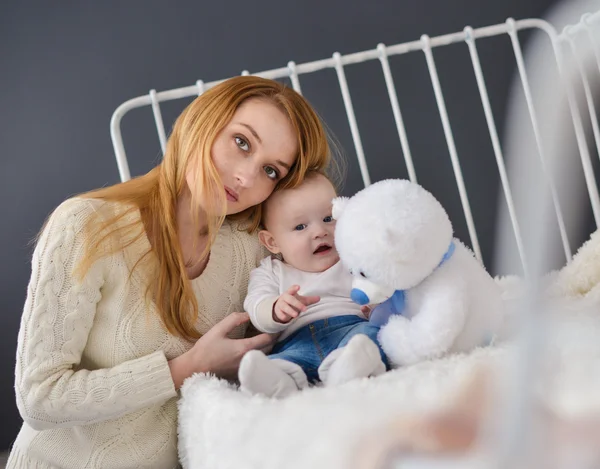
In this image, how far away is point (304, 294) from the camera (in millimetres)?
1093

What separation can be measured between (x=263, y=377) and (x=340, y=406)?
21cm

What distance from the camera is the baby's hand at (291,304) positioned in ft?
3.24

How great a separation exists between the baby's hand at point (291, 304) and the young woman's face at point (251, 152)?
0.20 metres

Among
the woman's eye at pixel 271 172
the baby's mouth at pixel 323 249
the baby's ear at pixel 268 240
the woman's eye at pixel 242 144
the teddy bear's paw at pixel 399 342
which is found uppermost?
the woman's eye at pixel 242 144

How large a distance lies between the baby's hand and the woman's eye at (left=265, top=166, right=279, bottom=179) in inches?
9.0

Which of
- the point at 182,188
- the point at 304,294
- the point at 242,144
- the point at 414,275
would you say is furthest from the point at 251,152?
the point at 414,275

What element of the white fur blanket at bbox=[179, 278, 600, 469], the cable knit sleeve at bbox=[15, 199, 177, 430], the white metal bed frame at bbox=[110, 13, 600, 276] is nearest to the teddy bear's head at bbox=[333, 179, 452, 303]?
the white fur blanket at bbox=[179, 278, 600, 469]

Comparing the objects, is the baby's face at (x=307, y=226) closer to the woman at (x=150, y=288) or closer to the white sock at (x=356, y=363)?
the woman at (x=150, y=288)

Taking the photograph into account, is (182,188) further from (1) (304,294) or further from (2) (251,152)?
(1) (304,294)

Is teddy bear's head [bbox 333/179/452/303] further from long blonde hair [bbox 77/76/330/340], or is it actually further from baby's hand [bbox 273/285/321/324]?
long blonde hair [bbox 77/76/330/340]

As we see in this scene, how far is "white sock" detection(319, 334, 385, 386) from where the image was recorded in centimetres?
85

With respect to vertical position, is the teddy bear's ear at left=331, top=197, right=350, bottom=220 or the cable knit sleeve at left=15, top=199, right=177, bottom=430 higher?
the teddy bear's ear at left=331, top=197, right=350, bottom=220

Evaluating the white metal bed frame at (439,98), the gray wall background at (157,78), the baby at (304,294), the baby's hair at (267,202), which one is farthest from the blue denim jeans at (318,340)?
the gray wall background at (157,78)

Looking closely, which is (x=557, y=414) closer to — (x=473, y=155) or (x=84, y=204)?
(x=84, y=204)
